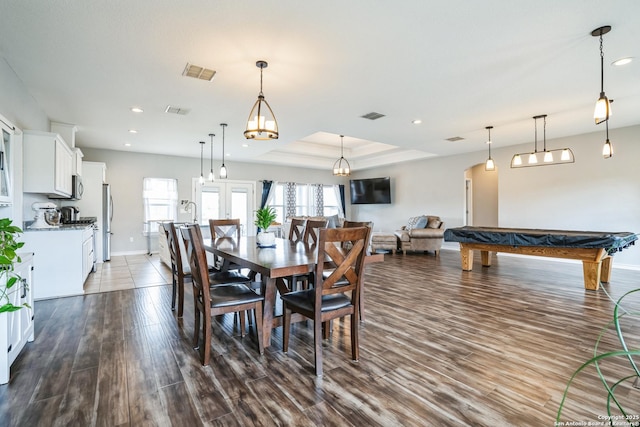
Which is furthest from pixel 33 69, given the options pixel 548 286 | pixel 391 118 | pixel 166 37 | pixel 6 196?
pixel 548 286

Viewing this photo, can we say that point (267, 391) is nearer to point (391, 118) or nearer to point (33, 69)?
point (33, 69)

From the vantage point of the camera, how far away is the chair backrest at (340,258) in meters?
2.23

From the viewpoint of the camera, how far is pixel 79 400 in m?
2.00

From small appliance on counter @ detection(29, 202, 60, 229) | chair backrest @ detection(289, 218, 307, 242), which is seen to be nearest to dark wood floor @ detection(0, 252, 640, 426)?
small appliance on counter @ detection(29, 202, 60, 229)

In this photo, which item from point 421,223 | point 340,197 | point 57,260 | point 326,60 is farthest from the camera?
point 340,197

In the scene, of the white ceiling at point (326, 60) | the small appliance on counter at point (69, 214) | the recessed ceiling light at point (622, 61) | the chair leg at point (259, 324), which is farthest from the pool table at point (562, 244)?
the small appliance on counter at point (69, 214)

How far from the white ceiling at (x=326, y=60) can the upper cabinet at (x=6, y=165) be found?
751mm

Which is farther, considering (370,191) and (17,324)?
(370,191)

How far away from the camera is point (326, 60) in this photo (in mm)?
3234

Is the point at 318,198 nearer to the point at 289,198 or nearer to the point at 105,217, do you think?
the point at 289,198

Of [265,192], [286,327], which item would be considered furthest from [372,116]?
[265,192]

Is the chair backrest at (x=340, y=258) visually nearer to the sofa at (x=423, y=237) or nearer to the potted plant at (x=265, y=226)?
the potted plant at (x=265, y=226)

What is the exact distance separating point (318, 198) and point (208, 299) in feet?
29.8

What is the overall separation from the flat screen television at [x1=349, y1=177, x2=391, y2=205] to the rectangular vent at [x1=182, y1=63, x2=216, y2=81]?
7.66 m
